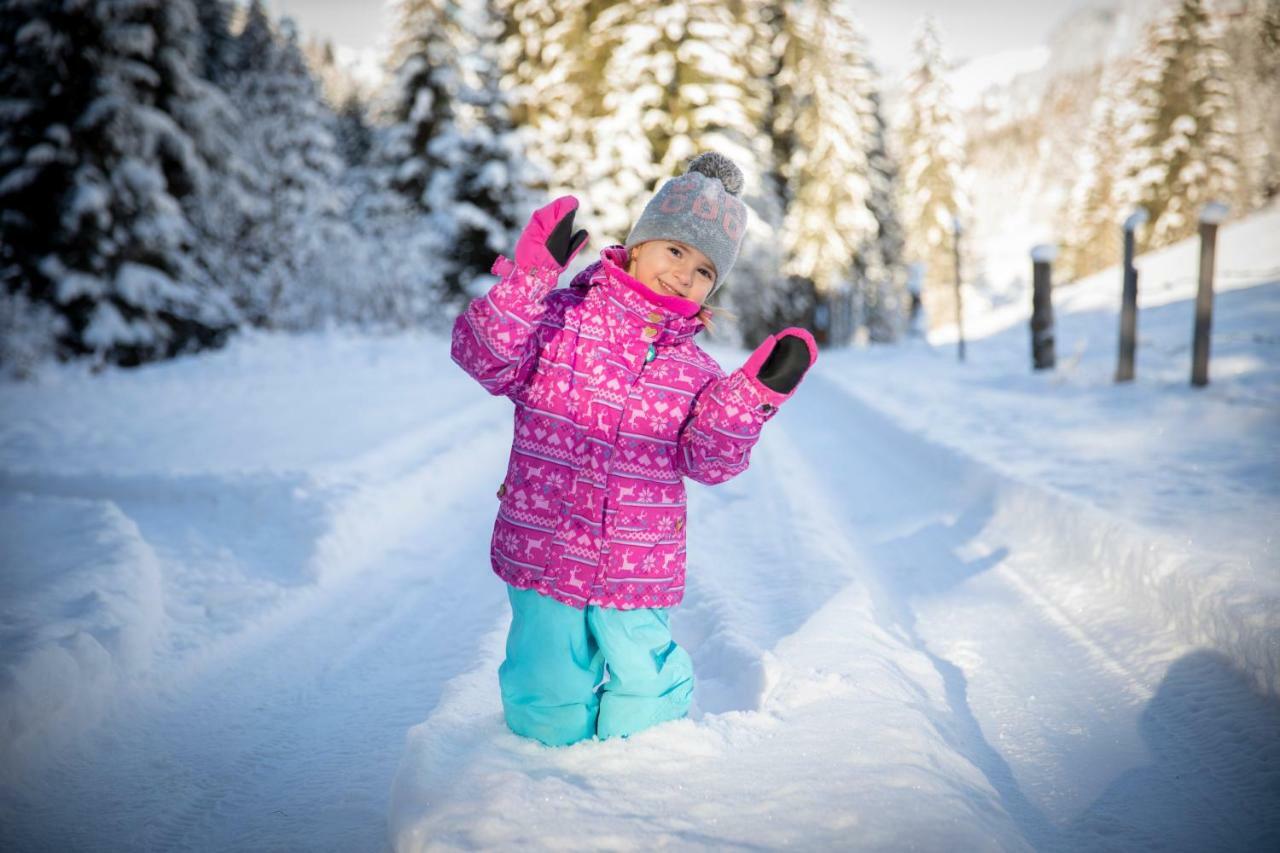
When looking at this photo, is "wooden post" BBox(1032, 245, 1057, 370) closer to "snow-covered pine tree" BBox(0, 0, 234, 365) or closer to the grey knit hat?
the grey knit hat

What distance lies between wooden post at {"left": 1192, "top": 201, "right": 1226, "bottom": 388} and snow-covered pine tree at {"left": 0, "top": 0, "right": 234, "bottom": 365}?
1363 cm

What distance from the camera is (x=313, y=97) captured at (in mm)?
21406

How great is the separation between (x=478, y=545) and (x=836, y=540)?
7.08ft

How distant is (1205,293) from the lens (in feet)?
19.7

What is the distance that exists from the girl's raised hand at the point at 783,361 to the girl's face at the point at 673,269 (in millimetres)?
362

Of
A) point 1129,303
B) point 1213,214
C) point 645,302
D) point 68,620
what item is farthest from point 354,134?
point 645,302

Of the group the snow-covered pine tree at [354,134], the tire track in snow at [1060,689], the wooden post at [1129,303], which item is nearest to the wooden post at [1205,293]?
the wooden post at [1129,303]

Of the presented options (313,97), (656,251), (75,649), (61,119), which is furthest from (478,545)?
(313,97)

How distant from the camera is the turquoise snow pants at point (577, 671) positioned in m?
1.98

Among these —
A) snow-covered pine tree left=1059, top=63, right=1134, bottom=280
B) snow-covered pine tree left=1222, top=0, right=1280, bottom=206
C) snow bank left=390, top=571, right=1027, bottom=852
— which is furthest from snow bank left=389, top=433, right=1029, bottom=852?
snow-covered pine tree left=1059, top=63, right=1134, bottom=280

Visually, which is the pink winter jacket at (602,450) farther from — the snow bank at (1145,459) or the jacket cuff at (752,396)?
the snow bank at (1145,459)

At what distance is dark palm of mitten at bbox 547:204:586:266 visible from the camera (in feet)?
6.09

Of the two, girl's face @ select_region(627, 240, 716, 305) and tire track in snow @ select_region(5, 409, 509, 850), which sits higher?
girl's face @ select_region(627, 240, 716, 305)

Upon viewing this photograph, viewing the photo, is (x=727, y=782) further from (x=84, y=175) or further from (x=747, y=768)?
(x=84, y=175)
